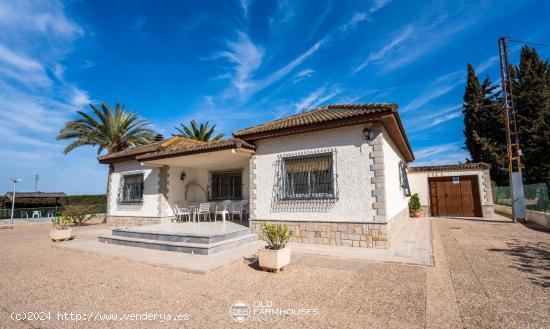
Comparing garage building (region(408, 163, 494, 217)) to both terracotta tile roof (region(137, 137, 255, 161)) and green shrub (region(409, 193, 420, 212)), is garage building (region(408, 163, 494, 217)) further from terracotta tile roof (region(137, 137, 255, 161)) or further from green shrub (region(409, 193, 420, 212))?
terracotta tile roof (region(137, 137, 255, 161))

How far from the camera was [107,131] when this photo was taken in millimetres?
18797

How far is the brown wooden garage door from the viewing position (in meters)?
15.6

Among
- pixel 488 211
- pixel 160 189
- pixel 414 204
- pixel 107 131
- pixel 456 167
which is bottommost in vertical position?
pixel 488 211

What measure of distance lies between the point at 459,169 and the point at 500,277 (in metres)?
13.3

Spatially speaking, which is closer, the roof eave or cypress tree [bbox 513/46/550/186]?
the roof eave

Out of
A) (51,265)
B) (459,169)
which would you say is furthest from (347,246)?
(459,169)

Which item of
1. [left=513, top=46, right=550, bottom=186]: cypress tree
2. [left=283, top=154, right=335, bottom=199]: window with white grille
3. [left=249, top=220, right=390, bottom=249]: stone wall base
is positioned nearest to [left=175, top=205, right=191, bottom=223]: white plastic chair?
[left=249, top=220, right=390, bottom=249]: stone wall base

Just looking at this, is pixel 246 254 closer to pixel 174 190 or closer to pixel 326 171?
pixel 326 171

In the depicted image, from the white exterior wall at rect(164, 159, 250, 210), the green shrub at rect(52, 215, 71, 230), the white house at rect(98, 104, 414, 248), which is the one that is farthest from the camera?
the white exterior wall at rect(164, 159, 250, 210)

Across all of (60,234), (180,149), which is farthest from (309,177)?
(60,234)

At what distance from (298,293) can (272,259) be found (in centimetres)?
111

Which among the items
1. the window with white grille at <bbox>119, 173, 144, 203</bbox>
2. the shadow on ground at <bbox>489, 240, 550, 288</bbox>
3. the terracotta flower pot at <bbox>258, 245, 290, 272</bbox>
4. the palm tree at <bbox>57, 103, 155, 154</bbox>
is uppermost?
the palm tree at <bbox>57, 103, 155, 154</bbox>

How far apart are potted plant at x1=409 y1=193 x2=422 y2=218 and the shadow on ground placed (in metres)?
7.68

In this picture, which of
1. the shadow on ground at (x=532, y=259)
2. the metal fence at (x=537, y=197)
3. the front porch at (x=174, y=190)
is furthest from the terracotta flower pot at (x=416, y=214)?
the front porch at (x=174, y=190)
